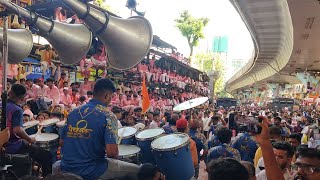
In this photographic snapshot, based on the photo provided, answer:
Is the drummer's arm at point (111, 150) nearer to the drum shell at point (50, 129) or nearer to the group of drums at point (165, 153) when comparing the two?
the group of drums at point (165, 153)

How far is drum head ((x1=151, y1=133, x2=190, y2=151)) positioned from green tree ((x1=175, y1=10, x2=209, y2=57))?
40.3 m

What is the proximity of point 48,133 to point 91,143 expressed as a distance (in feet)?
9.13

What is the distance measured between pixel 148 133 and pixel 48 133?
1727 millimetres

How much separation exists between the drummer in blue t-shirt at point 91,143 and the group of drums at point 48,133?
5.62ft

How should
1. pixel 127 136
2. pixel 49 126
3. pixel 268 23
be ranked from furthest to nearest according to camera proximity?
pixel 268 23 → pixel 49 126 → pixel 127 136

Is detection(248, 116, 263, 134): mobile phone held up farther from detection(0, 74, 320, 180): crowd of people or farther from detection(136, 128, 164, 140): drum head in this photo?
detection(136, 128, 164, 140): drum head

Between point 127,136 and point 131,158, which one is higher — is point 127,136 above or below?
above

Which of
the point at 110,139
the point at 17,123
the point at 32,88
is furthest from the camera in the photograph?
the point at 32,88

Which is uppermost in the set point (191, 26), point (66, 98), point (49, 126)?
point (191, 26)

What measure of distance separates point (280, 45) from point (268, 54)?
10.2 ft

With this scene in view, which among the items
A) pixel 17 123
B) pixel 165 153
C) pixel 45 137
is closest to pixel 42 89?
pixel 45 137

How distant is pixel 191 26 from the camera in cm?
4509

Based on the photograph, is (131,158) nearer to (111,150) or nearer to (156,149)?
(156,149)

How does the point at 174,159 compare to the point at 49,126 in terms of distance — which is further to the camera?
the point at 49,126
